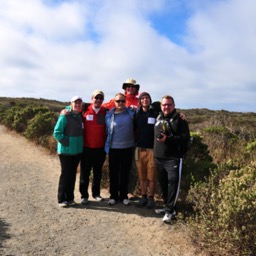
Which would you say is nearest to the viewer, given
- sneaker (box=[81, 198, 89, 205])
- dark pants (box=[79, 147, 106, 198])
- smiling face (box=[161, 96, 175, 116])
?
smiling face (box=[161, 96, 175, 116])

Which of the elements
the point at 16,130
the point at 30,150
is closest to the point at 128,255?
the point at 30,150

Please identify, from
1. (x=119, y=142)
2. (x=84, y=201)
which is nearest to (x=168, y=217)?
(x=119, y=142)

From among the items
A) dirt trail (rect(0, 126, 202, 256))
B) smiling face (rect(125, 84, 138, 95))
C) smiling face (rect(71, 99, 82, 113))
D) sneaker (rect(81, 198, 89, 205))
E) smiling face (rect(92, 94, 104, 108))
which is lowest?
dirt trail (rect(0, 126, 202, 256))

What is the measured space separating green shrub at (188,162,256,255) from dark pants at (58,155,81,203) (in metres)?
2.47

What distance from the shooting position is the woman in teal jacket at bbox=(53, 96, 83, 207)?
5.29m

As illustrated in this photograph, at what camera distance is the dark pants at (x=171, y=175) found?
15.6 feet

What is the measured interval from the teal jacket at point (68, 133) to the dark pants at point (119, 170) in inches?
25.4

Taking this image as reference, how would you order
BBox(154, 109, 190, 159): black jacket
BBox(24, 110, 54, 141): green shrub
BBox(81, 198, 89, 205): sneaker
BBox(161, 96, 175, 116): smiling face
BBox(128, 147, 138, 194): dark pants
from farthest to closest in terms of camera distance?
BBox(24, 110, 54, 141): green shrub, BBox(128, 147, 138, 194): dark pants, BBox(81, 198, 89, 205): sneaker, BBox(161, 96, 175, 116): smiling face, BBox(154, 109, 190, 159): black jacket

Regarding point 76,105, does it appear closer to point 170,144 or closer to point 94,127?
point 94,127

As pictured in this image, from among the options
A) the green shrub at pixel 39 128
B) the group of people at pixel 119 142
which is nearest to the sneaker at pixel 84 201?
the group of people at pixel 119 142

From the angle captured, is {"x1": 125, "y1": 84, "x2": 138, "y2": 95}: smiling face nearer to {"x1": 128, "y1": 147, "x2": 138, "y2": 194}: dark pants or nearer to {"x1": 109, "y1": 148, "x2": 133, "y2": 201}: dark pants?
{"x1": 109, "y1": 148, "x2": 133, "y2": 201}: dark pants

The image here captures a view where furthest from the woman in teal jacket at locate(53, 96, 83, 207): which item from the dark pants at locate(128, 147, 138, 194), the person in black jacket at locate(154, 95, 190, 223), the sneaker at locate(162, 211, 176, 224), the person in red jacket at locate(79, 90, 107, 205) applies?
the sneaker at locate(162, 211, 176, 224)

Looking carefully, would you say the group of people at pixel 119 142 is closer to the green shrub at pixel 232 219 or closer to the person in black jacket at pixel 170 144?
the person in black jacket at pixel 170 144

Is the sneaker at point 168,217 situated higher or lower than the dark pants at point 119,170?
lower
